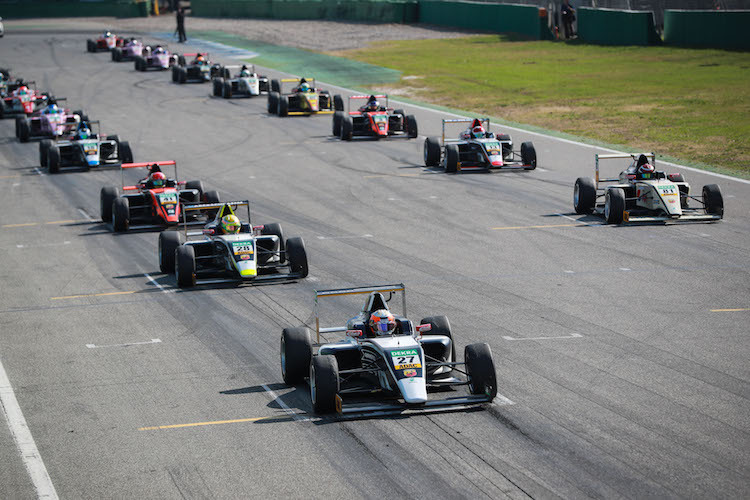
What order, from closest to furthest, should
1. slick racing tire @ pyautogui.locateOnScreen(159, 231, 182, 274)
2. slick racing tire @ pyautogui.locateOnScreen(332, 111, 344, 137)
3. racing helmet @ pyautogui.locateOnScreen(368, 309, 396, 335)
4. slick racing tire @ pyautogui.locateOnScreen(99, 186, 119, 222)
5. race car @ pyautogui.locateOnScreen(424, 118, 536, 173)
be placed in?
1. racing helmet @ pyautogui.locateOnScreen(368, 309, 396, 335)
2. slick racing tire @ pyautogui.locateOnScreen(159, 231, 182, 274)
3. slick racing tire @ pyautogui.locateOnScreen(99, 186, 119, 222)
4. race car @ pyautogui.locateOnScreen(424, 118, 536, 173)
5. slick racing tire @ pyautogui.locateOnScreen(332, 111, 344, 137)

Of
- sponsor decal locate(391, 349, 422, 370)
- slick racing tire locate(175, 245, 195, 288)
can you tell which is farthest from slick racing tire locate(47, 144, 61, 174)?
sponsor decal locate(391, 349, 422, 370)

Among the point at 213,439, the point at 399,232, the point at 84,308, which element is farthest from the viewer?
the point at 399,232

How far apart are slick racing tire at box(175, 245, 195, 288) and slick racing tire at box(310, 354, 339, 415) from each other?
8.01m

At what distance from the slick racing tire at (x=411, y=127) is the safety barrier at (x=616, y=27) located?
102 feet

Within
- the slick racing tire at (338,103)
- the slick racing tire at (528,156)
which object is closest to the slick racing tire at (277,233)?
the slick racing tire at (528,156)

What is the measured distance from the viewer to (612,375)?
56.0 ft

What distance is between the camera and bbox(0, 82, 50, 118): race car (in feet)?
174

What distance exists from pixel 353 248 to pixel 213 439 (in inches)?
491

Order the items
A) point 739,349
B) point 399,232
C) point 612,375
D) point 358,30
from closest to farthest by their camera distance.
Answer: point 612,375 < point 739,349 < point 399,232 < point 358,30

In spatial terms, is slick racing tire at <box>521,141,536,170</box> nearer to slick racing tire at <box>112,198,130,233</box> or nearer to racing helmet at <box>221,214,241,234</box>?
slick racing tire at <box>112,198,130,233</box>

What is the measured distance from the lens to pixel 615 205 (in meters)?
28.5

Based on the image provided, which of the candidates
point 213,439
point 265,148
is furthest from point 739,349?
point 265,148

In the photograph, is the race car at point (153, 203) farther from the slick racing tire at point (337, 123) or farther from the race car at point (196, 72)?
the race car at point (196, 72)

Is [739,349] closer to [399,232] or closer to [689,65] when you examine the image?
[399,232]
